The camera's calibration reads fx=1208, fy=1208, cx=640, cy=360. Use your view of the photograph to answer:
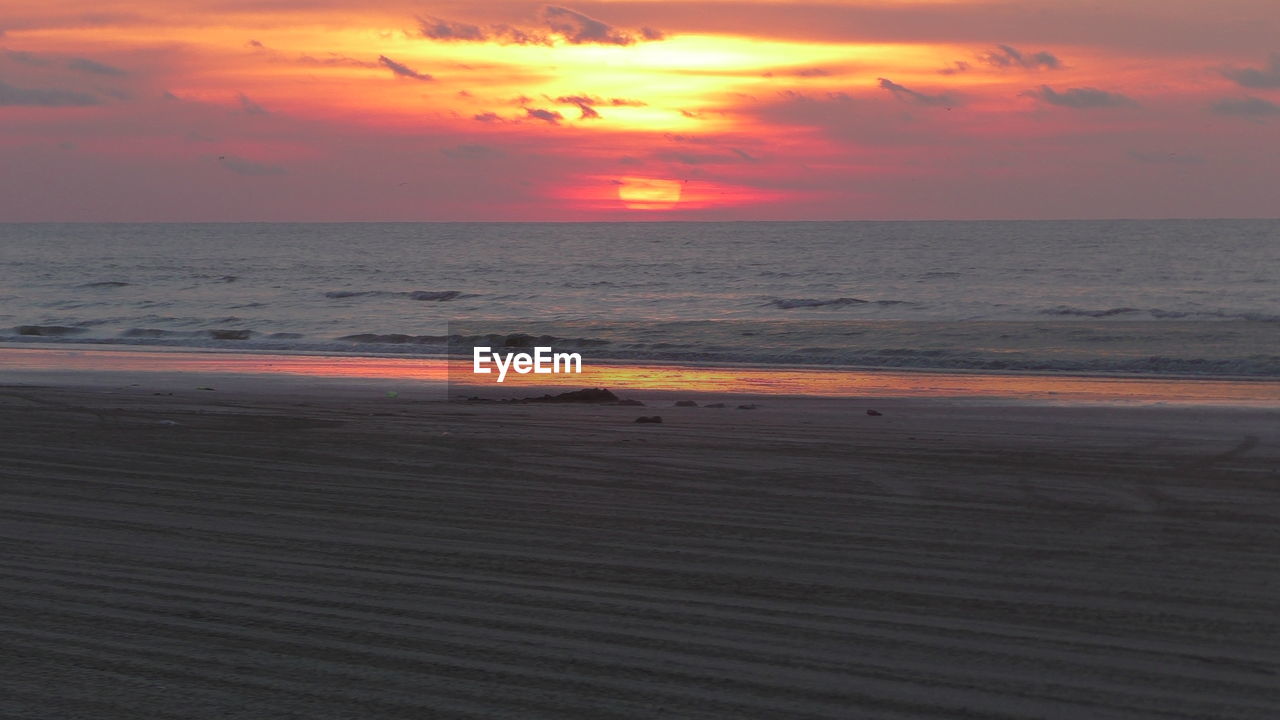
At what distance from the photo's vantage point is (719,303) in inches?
1817

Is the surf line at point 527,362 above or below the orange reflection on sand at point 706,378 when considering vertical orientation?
below

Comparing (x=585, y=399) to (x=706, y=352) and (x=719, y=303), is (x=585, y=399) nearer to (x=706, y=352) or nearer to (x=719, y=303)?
(x=706, y=352)

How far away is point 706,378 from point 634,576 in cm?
1477

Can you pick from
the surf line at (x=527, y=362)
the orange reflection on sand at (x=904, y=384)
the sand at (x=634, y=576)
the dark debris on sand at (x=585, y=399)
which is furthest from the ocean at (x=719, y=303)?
the sand at (x=634, y=576)

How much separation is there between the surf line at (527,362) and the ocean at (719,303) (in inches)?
36.6

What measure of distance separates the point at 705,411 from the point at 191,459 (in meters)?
5.79

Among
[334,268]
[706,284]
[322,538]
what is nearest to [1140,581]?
[322,538]

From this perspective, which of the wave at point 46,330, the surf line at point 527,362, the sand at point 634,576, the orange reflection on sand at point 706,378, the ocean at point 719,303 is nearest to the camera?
the sand at point 634,576

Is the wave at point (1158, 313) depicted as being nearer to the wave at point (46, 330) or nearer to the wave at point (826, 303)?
the wave at point (826, 303)

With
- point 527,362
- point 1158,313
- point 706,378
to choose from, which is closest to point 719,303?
point 1158,313

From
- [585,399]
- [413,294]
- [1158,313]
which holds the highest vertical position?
[585,399]

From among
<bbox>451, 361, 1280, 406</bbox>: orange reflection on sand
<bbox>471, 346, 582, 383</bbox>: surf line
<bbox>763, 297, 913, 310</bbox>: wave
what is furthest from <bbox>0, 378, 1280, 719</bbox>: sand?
<bbox>763, 297, 913, 310</bbox>: wave

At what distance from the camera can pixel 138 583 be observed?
5312 mm

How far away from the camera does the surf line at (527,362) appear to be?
21.6 metres
